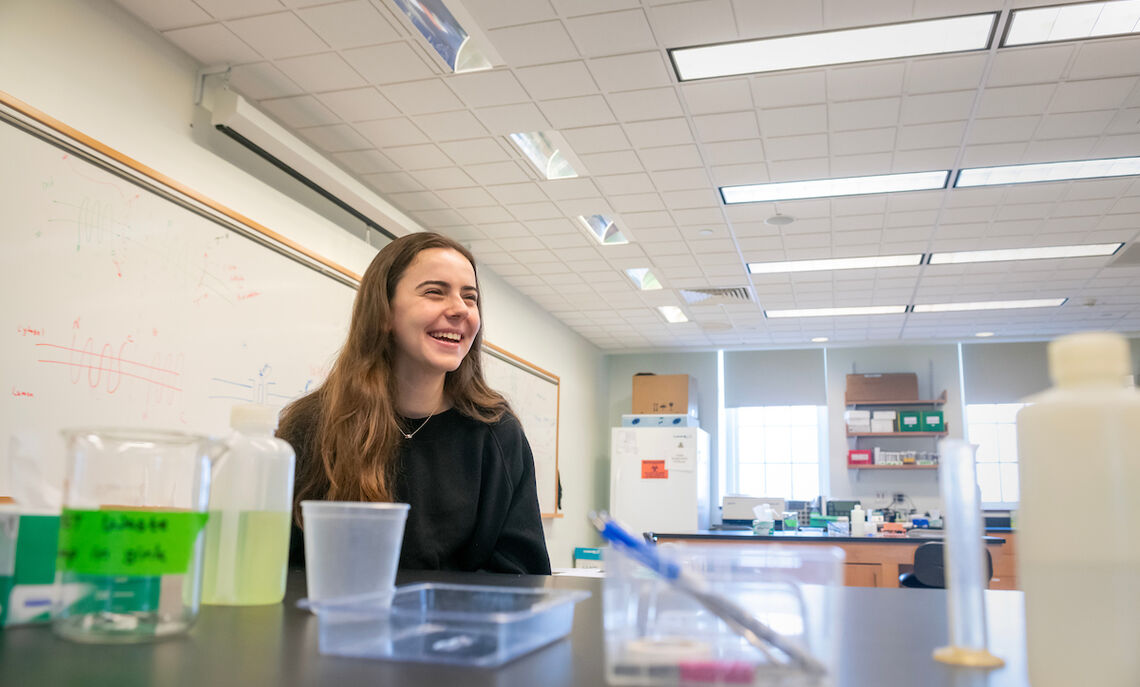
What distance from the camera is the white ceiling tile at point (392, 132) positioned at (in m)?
3.73

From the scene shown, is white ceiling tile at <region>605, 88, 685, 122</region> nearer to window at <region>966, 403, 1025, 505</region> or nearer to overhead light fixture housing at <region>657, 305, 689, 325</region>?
overhead light fixture housing at <region>657, 305, 689, 325</region>

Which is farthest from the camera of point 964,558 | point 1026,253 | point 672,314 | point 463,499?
point 672,314

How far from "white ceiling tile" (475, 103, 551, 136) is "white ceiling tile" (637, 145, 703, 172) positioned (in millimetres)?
575

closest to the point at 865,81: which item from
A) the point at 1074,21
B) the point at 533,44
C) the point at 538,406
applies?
the point at 1074,21

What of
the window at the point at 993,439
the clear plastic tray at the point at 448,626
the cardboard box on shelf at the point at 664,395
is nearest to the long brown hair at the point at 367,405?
the clear plastic tray at the point at 448,626

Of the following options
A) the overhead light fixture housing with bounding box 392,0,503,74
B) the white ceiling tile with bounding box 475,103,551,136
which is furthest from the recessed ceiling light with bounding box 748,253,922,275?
the overhead light fixture housing with bounding box 392,0,503,74

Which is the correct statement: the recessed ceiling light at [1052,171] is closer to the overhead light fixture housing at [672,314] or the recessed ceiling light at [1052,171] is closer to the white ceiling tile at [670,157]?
the white ceiling tile at [670,157]

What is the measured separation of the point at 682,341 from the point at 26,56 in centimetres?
683

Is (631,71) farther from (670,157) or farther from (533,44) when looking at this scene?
(670,157)

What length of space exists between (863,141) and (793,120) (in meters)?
0.43

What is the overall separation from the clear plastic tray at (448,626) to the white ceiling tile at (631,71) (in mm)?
Result: 2836

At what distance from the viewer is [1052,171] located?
4.14 metres

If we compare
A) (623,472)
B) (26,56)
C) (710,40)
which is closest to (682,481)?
(623,472)

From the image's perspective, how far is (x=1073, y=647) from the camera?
A: 485mm
